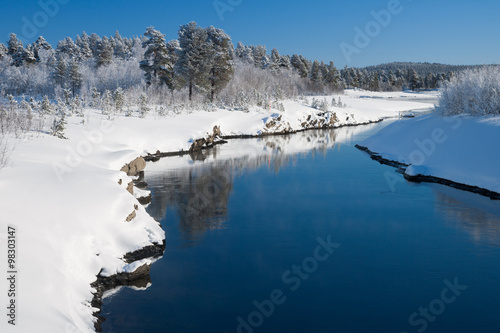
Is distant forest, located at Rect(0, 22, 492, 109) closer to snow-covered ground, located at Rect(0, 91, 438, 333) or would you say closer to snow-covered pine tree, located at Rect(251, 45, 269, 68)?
snow-covered pine tree, located at Rect(251, 45, 269, 68)

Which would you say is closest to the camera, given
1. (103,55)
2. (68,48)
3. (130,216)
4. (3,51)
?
(130,216)

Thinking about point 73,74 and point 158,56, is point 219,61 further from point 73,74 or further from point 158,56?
point 73,74

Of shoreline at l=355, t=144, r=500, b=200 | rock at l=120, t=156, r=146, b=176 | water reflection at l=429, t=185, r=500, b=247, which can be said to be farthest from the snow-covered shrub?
rock at l=120, t=156, r=146, b=176

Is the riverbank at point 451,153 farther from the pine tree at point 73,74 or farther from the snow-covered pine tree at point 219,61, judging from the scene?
the pine tree at point 73,74

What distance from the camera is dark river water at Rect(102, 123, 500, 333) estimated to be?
27.4ft

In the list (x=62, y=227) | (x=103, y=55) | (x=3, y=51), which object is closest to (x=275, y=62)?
(x=103, y=55)

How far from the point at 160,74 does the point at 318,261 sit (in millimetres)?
39733

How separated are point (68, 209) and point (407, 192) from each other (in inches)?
611

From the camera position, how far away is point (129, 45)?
115062mm

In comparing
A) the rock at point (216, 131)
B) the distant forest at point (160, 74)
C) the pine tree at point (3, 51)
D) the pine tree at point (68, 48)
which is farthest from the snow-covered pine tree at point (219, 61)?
the pine tree at point (3, 51)

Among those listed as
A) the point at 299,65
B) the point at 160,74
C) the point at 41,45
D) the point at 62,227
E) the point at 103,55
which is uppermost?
the point at 41,45

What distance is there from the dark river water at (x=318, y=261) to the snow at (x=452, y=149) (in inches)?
61.7

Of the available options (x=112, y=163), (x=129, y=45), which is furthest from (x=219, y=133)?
(x=129, y=45)

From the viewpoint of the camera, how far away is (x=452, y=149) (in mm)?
22406
